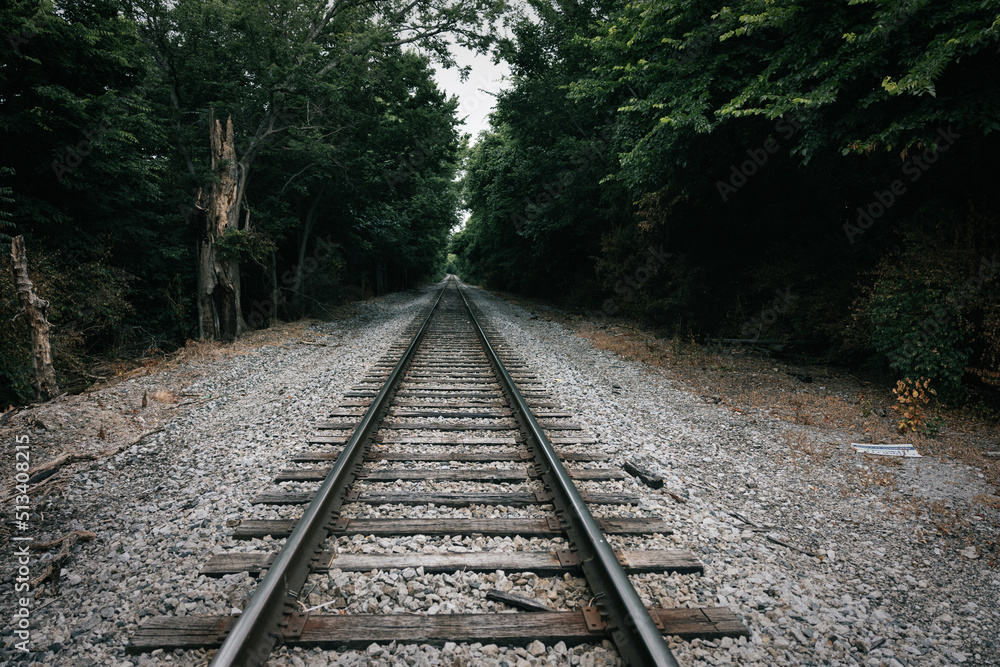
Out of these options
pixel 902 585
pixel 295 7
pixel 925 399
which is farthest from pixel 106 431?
pixel 295 7

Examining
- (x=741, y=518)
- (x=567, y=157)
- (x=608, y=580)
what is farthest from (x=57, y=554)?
(x=567, y=157)

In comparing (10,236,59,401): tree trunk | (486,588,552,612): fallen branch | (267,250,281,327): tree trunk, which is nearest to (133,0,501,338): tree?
(267,250,281,327): tree trunk

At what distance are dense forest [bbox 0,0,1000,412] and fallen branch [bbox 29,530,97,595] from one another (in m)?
4.64

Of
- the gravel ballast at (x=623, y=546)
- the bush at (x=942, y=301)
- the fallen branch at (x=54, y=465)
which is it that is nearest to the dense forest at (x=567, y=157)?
the bush at (x=942, y=301)

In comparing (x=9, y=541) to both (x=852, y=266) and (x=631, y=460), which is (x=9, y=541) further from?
(x=852, y=266)

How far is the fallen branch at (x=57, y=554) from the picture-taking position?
2.50m

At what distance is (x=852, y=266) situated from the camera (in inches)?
313

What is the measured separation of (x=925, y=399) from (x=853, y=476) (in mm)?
2510

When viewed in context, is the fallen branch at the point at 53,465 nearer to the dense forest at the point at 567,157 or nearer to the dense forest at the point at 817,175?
the dense forest at the point at 567,157

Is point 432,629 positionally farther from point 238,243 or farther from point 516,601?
point 238,243

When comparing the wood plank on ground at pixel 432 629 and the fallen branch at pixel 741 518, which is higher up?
the wood plank on ground at pixel 432 629

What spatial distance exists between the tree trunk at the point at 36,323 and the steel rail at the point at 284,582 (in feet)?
17.0

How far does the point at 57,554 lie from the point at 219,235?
367 inches

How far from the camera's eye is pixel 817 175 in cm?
816
